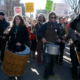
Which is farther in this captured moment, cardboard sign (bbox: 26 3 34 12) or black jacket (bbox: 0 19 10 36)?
cardboard sign (bbox: 26 3 34 12)

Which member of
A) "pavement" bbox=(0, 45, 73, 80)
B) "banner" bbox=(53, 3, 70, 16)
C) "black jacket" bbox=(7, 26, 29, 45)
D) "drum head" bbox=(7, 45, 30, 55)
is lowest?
"pavement" bbox=(0, 45, 73, 80)

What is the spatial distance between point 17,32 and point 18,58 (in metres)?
0.93

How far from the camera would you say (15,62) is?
140 inches

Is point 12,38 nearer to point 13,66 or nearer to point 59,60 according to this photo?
point 13,66

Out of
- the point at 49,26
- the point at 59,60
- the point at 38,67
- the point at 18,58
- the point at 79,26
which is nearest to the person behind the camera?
the point at 18,58

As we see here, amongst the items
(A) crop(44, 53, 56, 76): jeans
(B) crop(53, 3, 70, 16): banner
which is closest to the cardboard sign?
(B) crop(53, 3, 70, 16): banner

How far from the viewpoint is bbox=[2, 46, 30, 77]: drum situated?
3520mm

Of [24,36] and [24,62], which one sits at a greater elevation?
[24,36]

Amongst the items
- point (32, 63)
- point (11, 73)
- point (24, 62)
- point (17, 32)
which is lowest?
point (32, 63)

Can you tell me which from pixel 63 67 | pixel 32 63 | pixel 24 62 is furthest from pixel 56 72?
pixel 24 62

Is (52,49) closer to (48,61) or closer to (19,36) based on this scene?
(48,61)

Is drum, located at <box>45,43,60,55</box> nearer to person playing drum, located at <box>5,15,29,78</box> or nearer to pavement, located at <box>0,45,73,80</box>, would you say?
person playing drum, located at <box>5,15,29,78</box>

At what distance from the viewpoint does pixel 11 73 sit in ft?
12.1

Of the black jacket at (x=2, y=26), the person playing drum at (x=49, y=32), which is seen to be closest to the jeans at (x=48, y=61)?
the person playing drum at (x=49, y=32)
